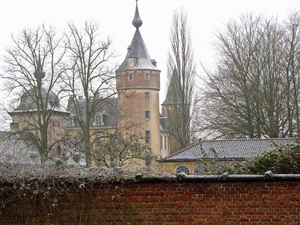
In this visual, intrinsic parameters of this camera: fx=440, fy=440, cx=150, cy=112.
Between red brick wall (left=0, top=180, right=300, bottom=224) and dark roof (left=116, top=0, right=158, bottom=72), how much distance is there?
40.5 meters

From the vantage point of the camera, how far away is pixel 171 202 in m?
8.29

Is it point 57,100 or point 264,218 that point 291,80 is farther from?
point 264,218

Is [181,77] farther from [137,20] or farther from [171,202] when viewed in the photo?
[171,202]

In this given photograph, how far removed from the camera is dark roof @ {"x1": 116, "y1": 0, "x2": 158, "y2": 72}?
4894 centimetres

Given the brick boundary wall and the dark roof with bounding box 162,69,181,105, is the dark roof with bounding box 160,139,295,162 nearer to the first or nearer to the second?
the dark roof with bounding box 162,69,181,105

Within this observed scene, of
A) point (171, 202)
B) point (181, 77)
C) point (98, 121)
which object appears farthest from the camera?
point (98, 121)

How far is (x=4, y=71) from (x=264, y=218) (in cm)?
2670

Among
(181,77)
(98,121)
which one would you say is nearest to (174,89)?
(181,77)

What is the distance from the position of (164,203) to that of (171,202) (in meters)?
0.13

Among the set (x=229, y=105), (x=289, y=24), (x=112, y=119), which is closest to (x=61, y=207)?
(x=229, y=105)

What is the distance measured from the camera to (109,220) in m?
8.42

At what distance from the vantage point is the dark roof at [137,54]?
4894 centimetres

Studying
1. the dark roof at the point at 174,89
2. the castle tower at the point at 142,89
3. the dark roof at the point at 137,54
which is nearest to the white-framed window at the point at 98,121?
the castle tower at the point at 142,89

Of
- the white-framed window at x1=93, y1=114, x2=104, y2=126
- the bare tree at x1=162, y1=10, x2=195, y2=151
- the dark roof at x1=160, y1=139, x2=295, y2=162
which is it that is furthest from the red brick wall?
the white-framed window at x1=93, y1=114, x2=104, y2=126
